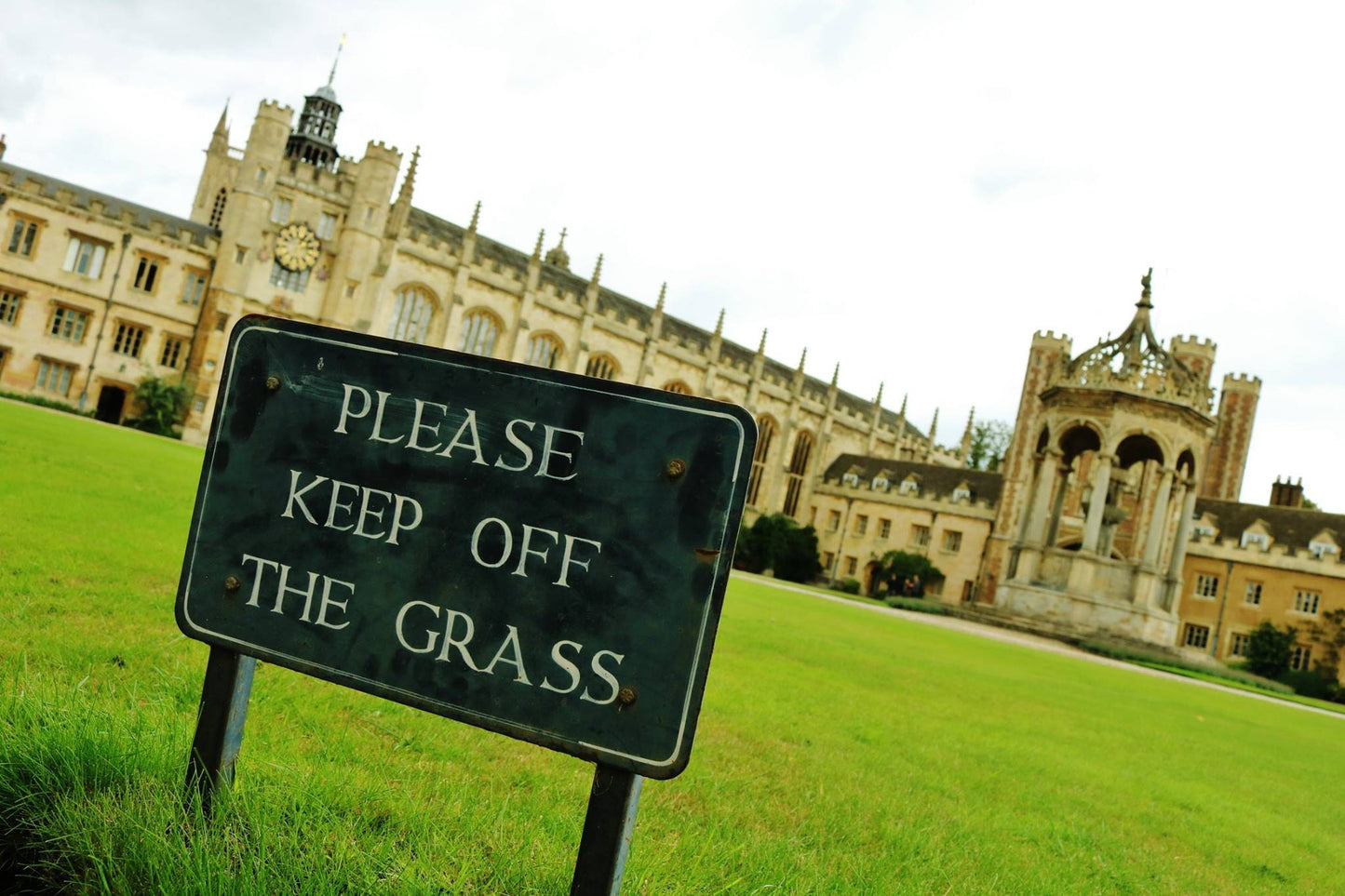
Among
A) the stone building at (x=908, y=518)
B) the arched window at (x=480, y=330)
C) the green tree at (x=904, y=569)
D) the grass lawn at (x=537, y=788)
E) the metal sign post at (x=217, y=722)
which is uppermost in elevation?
the arched window at (x=480, y=330)

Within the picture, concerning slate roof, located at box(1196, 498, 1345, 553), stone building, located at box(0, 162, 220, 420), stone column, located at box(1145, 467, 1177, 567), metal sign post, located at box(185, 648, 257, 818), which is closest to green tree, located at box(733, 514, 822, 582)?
slate roof, located at box(1196, 498, 1345, 553)

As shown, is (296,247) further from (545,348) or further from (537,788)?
(537,788)

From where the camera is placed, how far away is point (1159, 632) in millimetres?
26297

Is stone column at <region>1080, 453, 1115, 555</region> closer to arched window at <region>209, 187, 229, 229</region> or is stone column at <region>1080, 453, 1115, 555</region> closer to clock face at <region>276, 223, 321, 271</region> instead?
clock face at <region>276, 223, 321, 271</region>

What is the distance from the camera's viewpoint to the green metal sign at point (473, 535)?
5.78ft

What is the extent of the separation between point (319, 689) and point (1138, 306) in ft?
97.3

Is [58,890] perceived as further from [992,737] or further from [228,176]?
[228,176]

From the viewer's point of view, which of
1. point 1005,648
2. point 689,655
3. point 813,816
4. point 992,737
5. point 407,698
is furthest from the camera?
point 1005,648

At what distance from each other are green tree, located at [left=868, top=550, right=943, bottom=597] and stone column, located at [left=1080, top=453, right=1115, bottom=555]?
14780mm

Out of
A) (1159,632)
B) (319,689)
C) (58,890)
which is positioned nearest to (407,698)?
(58,890)

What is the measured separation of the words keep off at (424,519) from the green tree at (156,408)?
34.2 metres

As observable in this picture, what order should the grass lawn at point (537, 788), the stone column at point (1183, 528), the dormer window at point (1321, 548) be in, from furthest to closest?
the dormer window at point (1321, 548)
the stone column at point (1183, 528)
the grass lawn at point (537, 788)

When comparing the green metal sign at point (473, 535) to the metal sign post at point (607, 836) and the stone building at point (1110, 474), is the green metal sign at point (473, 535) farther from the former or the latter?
the stone building at point (1110, 474)

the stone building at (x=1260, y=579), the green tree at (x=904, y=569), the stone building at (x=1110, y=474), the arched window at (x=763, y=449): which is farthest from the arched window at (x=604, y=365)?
the stone building at (x=1260, y=579)
